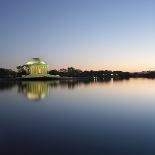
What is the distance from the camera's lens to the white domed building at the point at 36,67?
137650mm

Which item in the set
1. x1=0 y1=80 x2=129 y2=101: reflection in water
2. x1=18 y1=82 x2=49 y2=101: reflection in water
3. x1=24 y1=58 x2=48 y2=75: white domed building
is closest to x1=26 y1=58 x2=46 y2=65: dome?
x1=24 y1=58 x2=48 y2=75: white domed building

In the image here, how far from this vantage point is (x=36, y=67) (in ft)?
452

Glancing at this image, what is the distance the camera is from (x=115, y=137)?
1248 centimetres

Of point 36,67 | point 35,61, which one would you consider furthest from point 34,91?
point 35,61

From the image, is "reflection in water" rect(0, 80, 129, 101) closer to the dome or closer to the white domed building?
the white domed building

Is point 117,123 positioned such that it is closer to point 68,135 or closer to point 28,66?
point 68,135

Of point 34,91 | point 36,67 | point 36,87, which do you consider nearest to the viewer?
point 34,91

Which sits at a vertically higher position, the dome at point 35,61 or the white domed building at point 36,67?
the dome at point 35,61

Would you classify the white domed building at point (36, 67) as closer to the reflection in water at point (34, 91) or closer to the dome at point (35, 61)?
the dome at point (35, 61)

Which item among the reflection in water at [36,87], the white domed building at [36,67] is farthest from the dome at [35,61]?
the reflection in water at [36,87]

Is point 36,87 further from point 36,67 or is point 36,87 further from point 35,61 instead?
point 35,61

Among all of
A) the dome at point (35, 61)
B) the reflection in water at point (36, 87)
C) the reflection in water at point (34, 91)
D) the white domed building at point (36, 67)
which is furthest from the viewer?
the dome at point (35, 61)

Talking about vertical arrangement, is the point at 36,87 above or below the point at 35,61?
below

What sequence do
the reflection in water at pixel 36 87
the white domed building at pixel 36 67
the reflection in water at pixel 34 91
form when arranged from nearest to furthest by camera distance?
the reflection in water at pixel 34 91
the reflection in water at pixel 36 87
the white domed building at pixel 36 67
